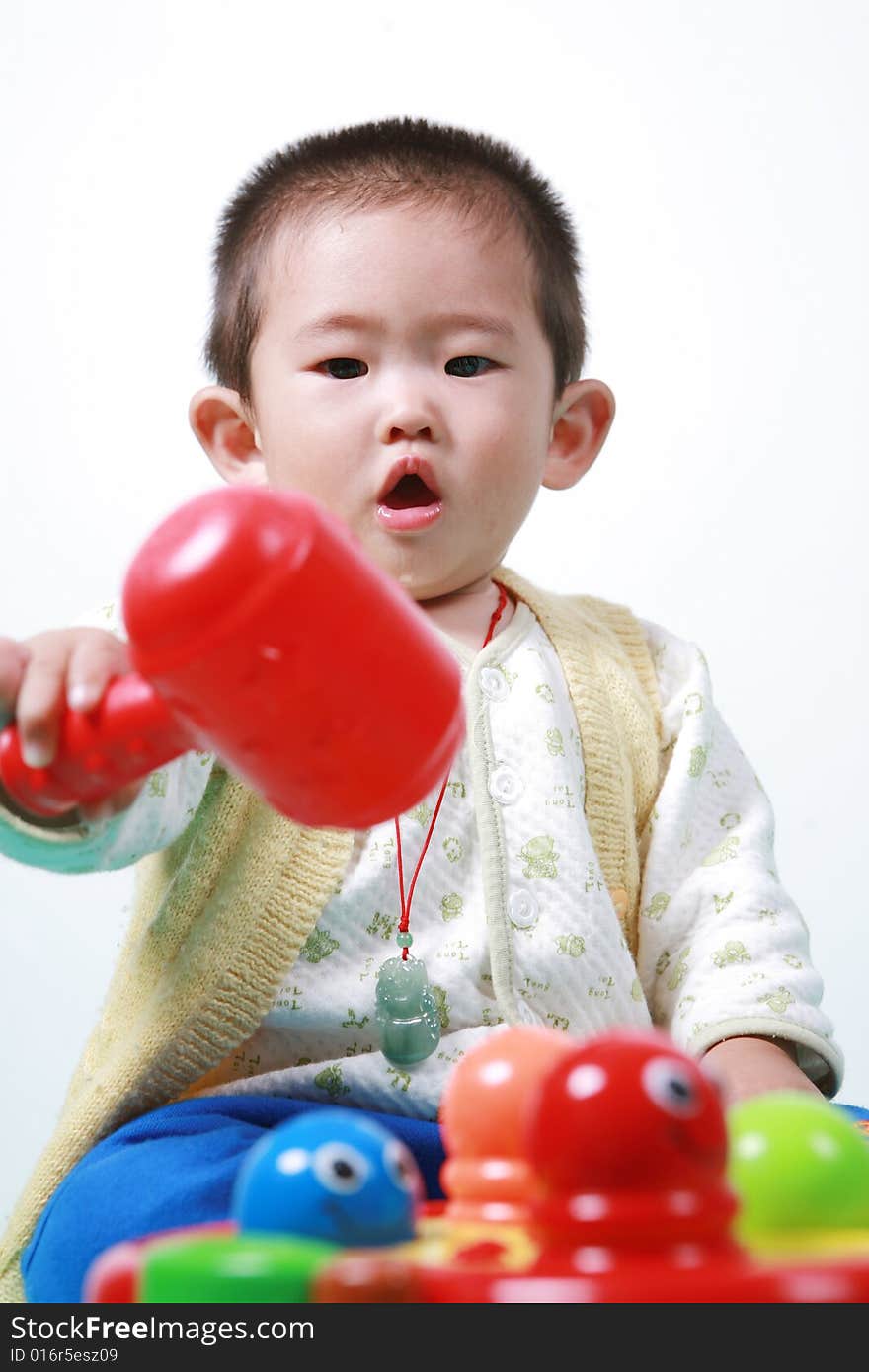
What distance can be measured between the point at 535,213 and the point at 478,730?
1.24ft

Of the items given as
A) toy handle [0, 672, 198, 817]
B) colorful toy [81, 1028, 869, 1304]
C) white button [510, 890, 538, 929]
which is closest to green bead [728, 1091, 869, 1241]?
colorful toy [81, 1028, 869, 1304]

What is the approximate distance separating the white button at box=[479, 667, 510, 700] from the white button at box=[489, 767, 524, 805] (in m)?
0.05

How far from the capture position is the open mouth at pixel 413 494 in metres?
0.95

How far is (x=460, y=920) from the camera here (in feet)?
2.97

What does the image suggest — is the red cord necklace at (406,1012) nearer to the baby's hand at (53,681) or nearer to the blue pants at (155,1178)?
the blue pants at (155,1178)

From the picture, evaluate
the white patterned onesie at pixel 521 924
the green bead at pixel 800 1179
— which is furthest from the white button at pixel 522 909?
the green bead at pixel 800 1179

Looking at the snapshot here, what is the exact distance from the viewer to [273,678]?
48 centimetres

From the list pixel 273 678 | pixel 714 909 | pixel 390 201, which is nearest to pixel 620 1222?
pixel 273 678

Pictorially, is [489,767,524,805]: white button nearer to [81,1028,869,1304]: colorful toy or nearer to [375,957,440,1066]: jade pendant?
[375,957,440,1066]: jade pendant

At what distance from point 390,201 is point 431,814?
39 centimetres

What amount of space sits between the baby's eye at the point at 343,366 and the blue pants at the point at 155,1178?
0.44m

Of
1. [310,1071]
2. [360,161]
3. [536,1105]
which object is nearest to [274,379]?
[360,161]

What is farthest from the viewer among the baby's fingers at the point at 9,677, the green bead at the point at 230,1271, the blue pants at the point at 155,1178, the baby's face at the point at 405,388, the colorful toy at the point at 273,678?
the baby's face at the point at 405,388

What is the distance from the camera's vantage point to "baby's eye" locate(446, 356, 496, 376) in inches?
38.2
